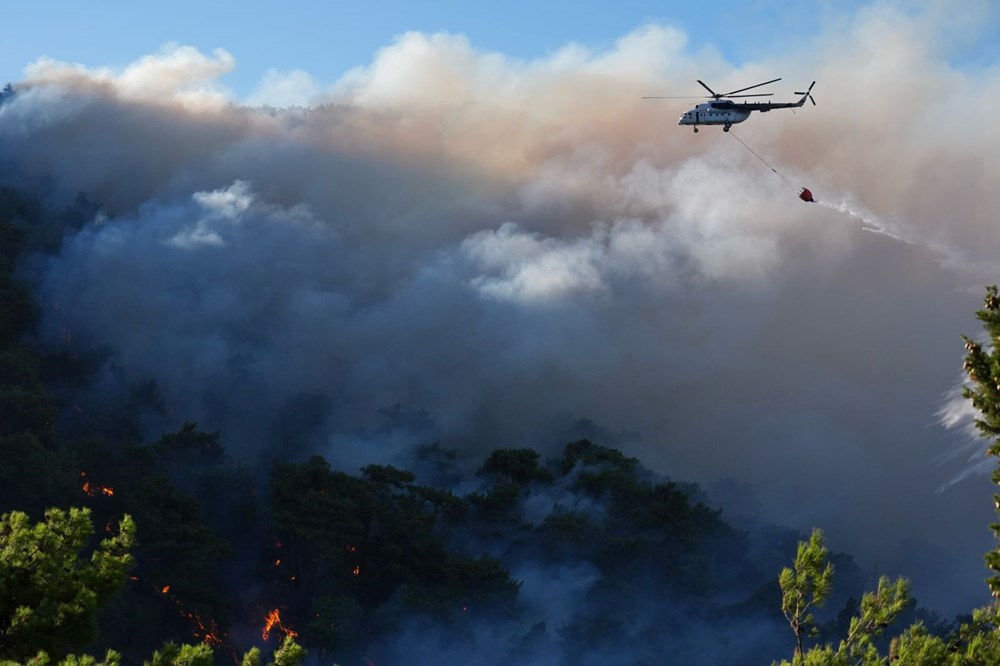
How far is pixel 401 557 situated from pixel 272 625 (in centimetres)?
1052

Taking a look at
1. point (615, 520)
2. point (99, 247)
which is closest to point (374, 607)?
point (615, 520)

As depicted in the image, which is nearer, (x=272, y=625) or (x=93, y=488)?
(x=272, y=625)

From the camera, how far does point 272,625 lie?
3415 inches

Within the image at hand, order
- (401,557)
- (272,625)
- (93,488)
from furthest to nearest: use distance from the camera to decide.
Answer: (93,488), (272,625), (401,557)

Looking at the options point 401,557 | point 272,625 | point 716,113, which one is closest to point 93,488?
point 272,625

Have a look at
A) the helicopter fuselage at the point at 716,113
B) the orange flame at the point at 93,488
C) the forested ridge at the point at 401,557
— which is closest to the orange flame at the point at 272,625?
the forested ridge at the point at 401,557

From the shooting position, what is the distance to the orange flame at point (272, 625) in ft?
283

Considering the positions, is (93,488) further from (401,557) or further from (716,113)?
(716,113)

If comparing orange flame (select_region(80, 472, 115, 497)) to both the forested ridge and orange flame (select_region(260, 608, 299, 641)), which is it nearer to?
the forested ridge

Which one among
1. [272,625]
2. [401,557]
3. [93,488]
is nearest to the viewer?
[401,557]

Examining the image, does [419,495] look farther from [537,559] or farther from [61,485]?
[61,485]

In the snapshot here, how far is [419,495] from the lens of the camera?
9156 cm

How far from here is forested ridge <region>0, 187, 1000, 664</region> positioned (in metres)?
80.6

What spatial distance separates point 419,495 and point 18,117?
Result: 377ft
